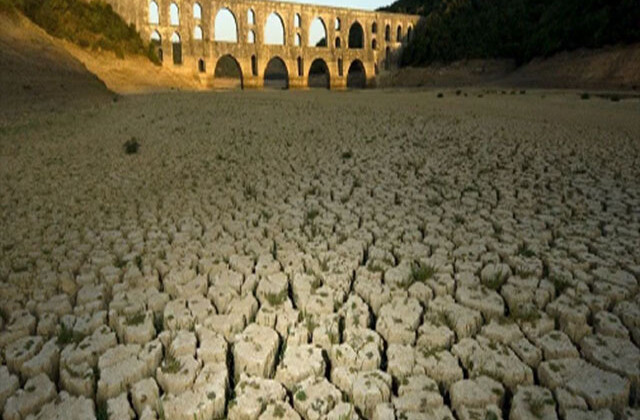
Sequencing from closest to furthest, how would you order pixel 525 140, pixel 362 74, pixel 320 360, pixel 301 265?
pixel 320 360
pixel 301 265
pixel 525 140
pixel 362 74

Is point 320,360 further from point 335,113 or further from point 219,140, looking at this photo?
point 335,113

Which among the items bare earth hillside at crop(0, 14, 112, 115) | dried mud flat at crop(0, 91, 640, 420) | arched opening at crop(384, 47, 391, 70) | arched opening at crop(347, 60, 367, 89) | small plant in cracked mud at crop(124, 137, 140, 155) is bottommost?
dried mud flat at crop(0, 91, 640, 420)

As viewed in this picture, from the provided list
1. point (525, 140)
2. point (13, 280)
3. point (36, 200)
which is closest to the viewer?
point (13, 280)

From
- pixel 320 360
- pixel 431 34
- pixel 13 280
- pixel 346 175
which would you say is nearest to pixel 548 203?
pixel 346 175

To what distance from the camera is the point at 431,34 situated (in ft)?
133

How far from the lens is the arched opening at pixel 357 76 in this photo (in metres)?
46.6

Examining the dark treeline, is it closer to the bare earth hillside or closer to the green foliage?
the bare earth hillside

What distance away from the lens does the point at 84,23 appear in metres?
23.4

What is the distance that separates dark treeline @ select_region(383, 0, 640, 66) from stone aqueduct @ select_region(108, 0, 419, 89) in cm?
315

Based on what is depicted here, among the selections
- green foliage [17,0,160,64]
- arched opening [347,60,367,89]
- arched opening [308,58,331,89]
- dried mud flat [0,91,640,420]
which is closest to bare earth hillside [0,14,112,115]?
green foliage [17,0,160,64]

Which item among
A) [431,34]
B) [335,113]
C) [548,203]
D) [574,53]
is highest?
[431,34]

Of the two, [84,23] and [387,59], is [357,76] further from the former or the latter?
[84,23]

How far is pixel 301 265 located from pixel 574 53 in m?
26.5

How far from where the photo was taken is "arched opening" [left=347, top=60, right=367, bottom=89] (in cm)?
4657
